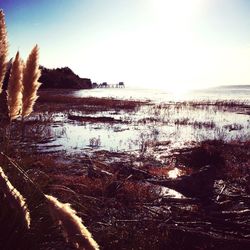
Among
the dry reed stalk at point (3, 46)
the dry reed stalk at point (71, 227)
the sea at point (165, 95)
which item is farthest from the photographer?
the sea at point (165, 95)

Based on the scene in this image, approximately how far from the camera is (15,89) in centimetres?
323

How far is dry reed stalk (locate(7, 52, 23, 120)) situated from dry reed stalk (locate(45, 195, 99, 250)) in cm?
234

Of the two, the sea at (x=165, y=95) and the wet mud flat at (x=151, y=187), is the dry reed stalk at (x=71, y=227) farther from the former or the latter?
the sea at (x=165, y=95)

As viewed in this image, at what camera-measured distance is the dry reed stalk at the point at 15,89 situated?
3201 mm

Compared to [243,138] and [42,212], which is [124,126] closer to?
[243,138]

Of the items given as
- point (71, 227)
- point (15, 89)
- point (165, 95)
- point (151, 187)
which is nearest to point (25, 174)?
point (71, 227)

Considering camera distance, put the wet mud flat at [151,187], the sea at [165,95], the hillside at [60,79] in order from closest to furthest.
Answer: the wet mud flat at [151,187]
the sea at [165,95]
the hillside at [60,79]

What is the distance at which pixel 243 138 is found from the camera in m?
Answer: 18.1

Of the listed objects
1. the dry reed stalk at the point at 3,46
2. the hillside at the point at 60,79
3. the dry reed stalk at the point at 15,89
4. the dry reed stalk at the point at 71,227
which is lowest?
the dry reed stalk at the point at 71,227

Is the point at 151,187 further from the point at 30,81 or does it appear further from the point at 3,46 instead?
the point at 3,46

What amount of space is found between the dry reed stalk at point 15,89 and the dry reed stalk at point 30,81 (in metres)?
0.06

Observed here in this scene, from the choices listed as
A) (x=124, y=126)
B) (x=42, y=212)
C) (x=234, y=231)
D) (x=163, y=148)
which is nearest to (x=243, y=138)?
(x=163, y=148)

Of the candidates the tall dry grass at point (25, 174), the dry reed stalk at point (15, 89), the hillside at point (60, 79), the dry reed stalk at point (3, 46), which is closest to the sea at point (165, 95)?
the hillside at point (60, 79)

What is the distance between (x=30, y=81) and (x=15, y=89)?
0.18 meters
